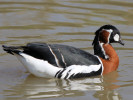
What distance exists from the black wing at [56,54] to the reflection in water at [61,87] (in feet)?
1.33

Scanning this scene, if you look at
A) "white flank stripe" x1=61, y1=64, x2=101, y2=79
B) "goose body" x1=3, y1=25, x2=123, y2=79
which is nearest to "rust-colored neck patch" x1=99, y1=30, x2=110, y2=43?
"goose body" x1=3, y1=25, x2=123, y2=79

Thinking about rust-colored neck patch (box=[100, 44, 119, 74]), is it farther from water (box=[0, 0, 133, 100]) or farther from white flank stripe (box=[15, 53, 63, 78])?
white flank stripe (box=[15, 53, 63, 78])

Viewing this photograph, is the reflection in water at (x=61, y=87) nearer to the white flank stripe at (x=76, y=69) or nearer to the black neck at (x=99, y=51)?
the white flank stripe at (x=76, y=69)

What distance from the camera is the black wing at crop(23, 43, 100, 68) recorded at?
933 cm

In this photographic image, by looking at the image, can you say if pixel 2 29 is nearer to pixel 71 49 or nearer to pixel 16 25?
pixel 16 25

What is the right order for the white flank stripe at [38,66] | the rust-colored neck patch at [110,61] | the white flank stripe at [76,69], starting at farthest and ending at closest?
the rust-colored neck patch at [110,61] < the white flank stripe at [76,69] < the white flank stripe at [38,66]

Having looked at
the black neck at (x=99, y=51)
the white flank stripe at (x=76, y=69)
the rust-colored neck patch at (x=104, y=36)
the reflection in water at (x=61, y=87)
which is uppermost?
the rust-colored neck patch at (x=104, y=36)

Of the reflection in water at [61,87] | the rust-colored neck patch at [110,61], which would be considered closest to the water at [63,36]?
the reflection in water at [61,87]

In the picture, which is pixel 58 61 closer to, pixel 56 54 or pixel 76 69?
pixel 56 54

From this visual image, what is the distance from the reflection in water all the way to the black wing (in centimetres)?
41

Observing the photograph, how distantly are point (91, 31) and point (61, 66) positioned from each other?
3232 millimetres

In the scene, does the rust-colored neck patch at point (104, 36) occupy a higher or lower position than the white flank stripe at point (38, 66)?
higher

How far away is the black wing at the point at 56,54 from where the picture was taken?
9.33m

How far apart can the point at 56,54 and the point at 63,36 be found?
277 centimetres
